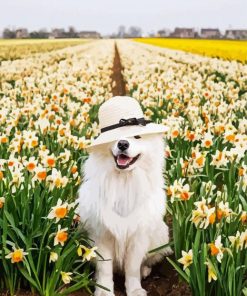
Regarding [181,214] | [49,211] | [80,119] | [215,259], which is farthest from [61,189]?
[80,119]

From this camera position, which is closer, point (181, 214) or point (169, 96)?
point (181, 214)

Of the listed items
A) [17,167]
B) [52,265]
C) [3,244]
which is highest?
[17,167]

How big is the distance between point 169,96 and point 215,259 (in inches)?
209

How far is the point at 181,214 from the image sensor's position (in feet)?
11.5

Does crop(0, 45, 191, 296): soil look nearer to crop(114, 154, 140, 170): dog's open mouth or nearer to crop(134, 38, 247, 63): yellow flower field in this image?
crop(114, 154, 140, 170): dog's open mouth

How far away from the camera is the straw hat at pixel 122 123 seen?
2.99m

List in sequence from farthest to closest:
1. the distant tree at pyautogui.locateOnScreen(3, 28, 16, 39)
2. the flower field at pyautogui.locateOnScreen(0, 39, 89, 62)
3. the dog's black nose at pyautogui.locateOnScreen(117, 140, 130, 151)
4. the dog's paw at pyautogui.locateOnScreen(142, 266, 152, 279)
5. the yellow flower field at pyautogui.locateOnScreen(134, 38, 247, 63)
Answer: the distant tree at pyautogui.locateOnScreen(3, 28, 16, 39), the flower field at pyautogui.locateOnScreen(0, 39, 89, 62), the yellow flower field at pyautogui.locateOnScreen(134, 38, 247, 63), the dog's paw at pyautogui.locateOnScreen(142, 266, 152, 279), the dog's black nose at pyautogui.locateOnScreen(117, 140, 130, 151)

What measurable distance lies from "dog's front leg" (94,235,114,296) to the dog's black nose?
0.57 metres

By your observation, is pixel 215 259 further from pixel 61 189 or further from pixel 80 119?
pixel 80 119

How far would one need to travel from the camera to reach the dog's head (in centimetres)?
290

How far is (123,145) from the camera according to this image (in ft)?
9.49

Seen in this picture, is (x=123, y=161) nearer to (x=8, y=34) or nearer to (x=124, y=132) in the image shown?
(x=124, y=132)

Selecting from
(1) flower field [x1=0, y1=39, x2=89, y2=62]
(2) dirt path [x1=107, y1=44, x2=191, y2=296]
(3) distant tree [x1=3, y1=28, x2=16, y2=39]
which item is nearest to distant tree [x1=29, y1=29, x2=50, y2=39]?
(3) distant tree [x1=3, y1=28, x2=16, y2=39]

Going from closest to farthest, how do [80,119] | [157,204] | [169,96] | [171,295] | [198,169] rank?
[157,204] < [171,295] < [198,169] < [80,119] < [169,96]
